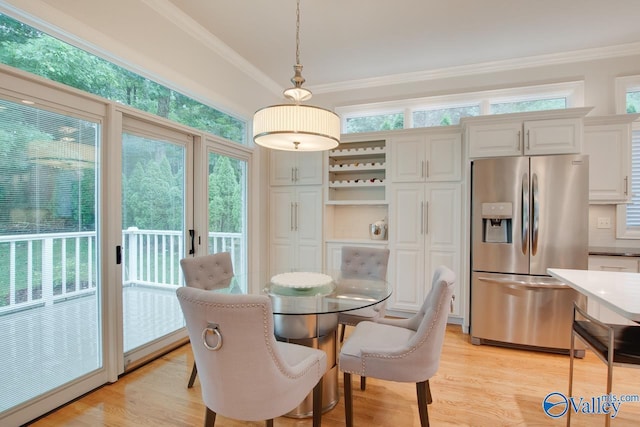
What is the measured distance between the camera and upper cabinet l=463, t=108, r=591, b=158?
2955mm

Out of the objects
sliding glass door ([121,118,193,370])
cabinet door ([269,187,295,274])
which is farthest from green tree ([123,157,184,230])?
cabinet door ([269,187,295,274])

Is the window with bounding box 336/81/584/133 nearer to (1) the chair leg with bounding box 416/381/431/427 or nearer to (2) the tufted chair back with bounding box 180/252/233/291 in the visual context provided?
(2) the tufted chair back with bounding box 180/252/233/291

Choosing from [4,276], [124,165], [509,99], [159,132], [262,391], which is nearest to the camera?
[262,391]

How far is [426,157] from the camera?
365 centimetres

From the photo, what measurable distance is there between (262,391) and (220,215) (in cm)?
246

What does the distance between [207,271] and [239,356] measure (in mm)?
1299

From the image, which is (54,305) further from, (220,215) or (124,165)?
(220,215)

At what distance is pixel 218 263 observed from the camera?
2594mm

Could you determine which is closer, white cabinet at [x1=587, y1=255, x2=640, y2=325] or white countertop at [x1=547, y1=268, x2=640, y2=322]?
white countertop at [x1=547, y1=268, x2=640, y2=322]

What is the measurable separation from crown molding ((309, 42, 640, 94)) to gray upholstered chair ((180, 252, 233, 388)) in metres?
2.82

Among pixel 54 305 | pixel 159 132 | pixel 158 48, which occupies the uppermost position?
pixel 158 48

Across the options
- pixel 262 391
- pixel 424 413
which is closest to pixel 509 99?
pixel 424 413

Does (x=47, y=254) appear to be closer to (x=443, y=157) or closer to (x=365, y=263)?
(x=365, y=263)

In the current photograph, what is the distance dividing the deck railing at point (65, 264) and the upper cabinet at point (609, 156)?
13.6 feet
